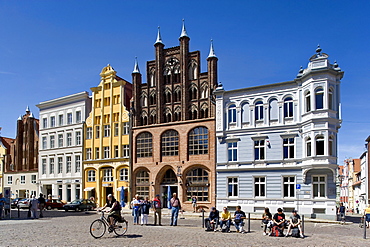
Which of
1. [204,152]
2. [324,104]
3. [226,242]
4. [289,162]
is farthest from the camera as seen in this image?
[204,152]

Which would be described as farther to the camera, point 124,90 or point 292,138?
point 124,90

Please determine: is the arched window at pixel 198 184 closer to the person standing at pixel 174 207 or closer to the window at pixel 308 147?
the window at pixel 308 147

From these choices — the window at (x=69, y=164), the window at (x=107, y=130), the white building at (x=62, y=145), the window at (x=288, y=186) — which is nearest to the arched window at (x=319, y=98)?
the window at (x=288, y=186)

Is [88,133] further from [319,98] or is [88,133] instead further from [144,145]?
[319,98]

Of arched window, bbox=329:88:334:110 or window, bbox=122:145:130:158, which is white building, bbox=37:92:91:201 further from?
arched window, bbox=329:88:334:110

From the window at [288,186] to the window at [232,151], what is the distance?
5.10 meters

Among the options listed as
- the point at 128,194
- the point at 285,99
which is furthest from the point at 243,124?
the point at 128,194

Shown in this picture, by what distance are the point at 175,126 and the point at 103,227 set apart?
993 inches

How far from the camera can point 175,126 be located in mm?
40688

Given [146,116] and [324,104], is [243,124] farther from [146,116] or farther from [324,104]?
[146,116]

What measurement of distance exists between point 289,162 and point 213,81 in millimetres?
11445

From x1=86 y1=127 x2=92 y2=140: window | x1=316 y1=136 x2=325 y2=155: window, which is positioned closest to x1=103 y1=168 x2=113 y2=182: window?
x1=86 y1=127 x2=92 y2=140: window

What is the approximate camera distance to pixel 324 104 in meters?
30.7

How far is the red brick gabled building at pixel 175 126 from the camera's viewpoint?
3869 centimetres
